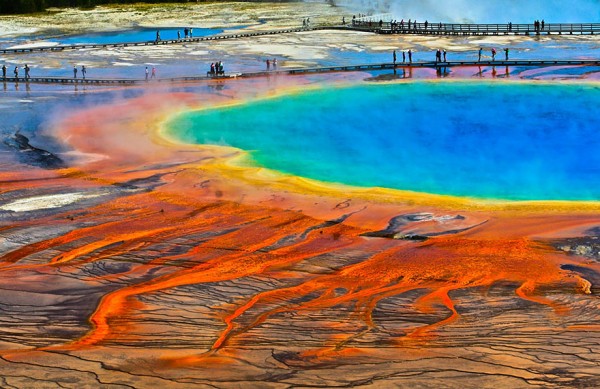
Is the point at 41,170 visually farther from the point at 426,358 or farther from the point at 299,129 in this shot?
the point at 426,358

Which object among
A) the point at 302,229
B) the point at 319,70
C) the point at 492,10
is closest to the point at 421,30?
the point at 319,70

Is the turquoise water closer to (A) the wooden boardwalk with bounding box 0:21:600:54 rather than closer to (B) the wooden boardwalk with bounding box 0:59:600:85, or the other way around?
(B) the wooden boardwalk with bounding box 0:59:600:85

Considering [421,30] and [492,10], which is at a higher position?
[492,10]

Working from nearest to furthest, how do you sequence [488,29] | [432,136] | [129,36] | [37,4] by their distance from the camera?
[432,136] → [488,29] → [129,36] → [37,4]

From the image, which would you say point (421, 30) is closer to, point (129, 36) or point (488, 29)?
point (488, 29)

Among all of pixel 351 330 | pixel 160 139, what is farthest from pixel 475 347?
pixel 160 139

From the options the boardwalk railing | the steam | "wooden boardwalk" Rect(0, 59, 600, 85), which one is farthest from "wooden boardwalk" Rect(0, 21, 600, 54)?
"wooden boardwalk" Rect(0, 59, 600, 85)
